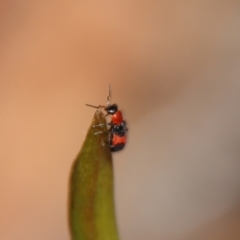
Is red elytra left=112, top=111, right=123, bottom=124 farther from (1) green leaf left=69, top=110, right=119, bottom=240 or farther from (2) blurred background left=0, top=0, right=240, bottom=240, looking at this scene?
(1) green leaf left=69, top=110, right=119, bottom=240

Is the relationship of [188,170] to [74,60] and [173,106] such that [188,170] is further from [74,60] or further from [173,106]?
[74,60]

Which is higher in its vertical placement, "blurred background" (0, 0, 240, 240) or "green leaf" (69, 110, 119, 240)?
"blurred background" (0, 0, 240, 240)

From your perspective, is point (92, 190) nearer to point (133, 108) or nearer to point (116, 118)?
point (116, 118)

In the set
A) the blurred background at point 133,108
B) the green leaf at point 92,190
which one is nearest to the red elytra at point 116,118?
the blurred background at point 133,108

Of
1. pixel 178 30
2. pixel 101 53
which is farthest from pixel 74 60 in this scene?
pixel 178 30

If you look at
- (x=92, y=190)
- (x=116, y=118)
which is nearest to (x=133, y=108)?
(x=116, y=118)

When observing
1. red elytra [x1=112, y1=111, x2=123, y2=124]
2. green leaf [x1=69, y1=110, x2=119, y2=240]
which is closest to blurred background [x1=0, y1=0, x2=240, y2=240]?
red elytra [x1=112, y1=111, x2=123, y2=124]
